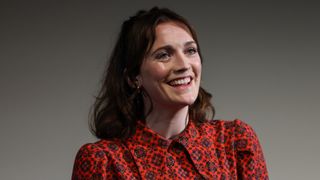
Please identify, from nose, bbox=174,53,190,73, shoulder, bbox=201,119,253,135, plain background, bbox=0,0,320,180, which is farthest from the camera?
plain background, bbox=0,0,320,180

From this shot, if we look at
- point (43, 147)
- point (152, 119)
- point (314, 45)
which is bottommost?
point (43, 147)

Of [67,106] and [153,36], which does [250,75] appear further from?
[153,36]

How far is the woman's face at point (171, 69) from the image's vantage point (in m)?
1.88

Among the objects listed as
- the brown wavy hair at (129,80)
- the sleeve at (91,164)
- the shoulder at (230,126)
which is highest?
the brown wavy hair at (129,80)

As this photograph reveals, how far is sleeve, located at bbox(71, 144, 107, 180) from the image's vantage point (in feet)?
6.35

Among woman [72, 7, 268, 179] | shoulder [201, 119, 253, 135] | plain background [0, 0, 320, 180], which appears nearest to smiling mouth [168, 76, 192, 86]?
woman [72, 7, 268, 179]

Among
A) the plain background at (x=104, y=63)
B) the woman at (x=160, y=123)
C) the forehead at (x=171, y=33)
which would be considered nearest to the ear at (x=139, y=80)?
the woman at (x=160, y=123)

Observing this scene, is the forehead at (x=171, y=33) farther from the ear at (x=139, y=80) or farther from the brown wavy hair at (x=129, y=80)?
the ear at (x=139, y=80)

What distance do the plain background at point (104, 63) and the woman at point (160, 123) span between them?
0.85 metres

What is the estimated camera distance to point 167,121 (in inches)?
77.0

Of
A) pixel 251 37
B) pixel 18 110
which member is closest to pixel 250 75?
pixel 251 37

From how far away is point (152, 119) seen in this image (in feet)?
6.52

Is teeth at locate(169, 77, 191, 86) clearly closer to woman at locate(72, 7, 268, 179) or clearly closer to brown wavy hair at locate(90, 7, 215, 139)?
woman at locate(72, 7, 268, 179)

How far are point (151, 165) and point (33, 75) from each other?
3.56ft
